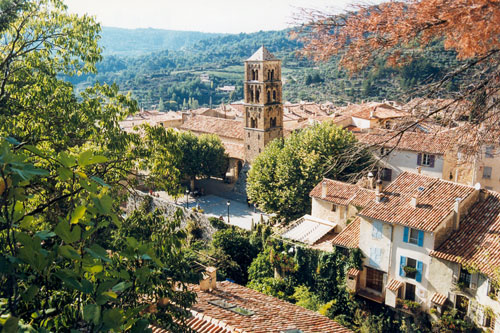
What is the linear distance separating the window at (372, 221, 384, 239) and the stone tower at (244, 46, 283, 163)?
80.5 feet

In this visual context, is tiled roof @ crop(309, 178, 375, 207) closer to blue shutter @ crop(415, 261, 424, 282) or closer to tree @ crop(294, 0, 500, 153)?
blue shutter @ crop(415, 261, 424, 282)

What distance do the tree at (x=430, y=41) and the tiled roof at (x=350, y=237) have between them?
15.4 meters

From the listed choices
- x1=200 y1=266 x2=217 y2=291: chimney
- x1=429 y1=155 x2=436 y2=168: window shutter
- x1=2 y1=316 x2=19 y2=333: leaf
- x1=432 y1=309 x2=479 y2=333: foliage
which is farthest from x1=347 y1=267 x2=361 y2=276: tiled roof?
x1=2 y1=316 x2=19 y2=333: leaf

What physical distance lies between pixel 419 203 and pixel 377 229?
204cm

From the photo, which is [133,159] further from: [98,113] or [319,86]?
[319,86]

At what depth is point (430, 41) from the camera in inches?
205

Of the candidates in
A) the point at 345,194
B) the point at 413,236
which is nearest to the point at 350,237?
the point at 413,236

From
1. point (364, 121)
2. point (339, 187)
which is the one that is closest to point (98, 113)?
point (339, 187)

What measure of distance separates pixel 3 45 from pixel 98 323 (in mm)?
9513

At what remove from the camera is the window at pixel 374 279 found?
2034cm

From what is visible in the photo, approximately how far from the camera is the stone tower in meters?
43.6

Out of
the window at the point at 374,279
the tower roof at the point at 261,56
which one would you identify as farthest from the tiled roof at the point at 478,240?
the tower roof at the point at 261,56

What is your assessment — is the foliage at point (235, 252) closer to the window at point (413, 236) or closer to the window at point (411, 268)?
the window at point (411, 268)

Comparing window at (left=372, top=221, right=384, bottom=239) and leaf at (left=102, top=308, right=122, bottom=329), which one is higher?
leaf at (left=102, top=308, right=122, bottom=329)
